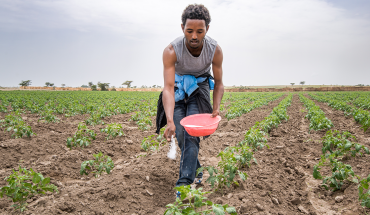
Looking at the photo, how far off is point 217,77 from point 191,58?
472 millimetres

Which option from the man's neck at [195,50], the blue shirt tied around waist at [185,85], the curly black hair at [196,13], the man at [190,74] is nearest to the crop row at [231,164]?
the man at [190,74]

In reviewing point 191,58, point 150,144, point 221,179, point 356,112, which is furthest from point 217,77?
point 356,112

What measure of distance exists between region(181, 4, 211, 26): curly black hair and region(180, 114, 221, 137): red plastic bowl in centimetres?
101

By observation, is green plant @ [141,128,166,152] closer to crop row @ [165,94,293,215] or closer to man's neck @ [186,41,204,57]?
crop row @ [165,94,293,215]

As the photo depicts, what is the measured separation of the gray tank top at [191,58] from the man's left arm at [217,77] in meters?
0.08

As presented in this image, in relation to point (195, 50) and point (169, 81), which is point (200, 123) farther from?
point (195, 50)

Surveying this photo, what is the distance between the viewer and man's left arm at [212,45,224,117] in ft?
8.51

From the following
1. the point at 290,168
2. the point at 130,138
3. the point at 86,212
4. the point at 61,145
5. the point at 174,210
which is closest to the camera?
the point at 174,210

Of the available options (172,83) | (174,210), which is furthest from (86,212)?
(172,83)

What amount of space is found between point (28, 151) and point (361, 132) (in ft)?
27.4

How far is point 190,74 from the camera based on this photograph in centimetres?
266

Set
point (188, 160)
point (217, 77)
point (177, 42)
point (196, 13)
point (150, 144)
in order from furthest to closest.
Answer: point (150, 144), point (217, 77), point (188, 160), point (177, 42), point (196, 13)

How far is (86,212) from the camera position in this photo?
233 cm

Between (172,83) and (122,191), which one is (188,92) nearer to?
(172,83)
